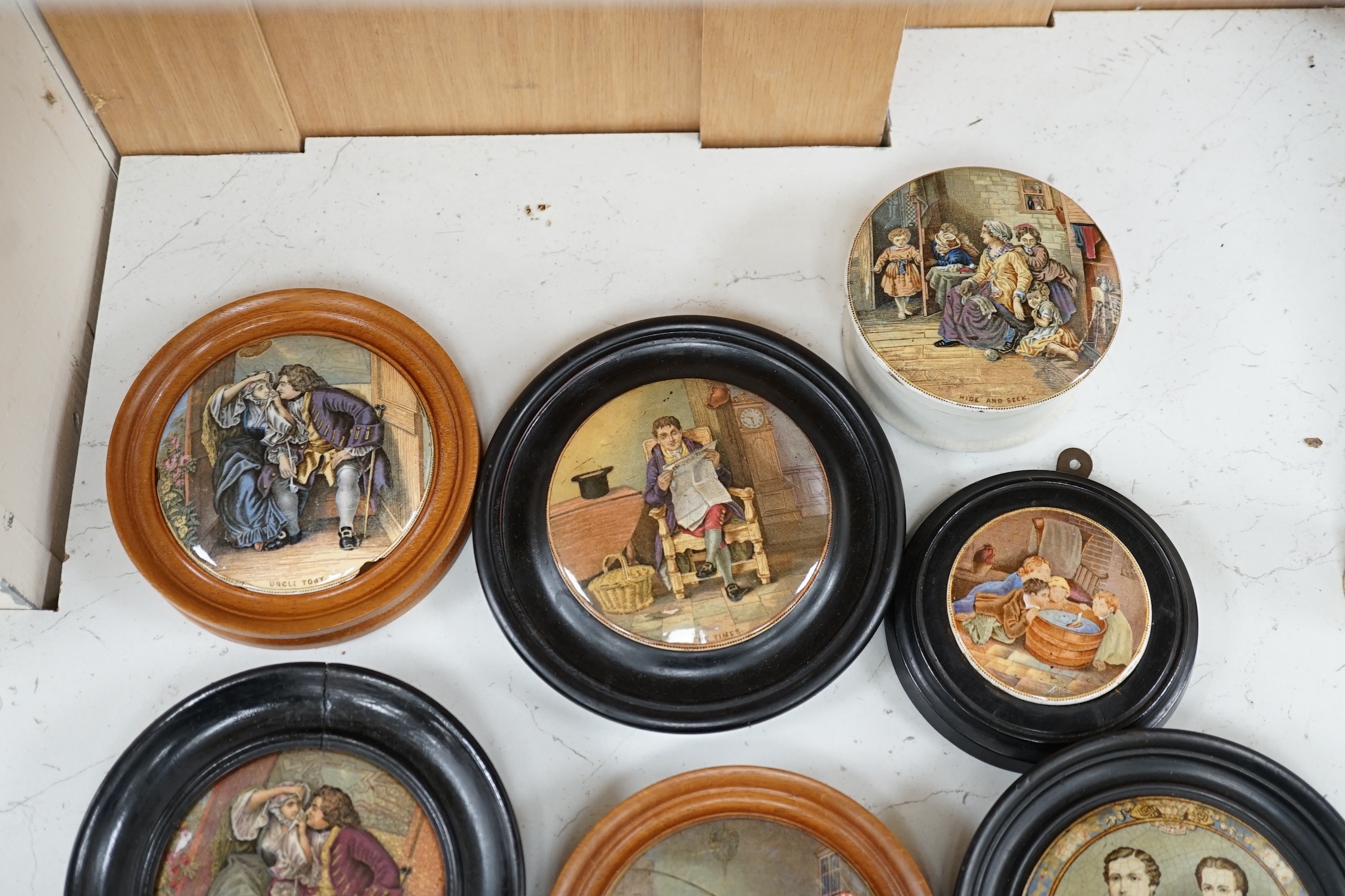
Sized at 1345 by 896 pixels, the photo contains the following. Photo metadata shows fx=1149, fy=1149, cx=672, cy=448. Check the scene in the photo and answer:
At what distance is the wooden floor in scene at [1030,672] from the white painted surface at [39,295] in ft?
6.68

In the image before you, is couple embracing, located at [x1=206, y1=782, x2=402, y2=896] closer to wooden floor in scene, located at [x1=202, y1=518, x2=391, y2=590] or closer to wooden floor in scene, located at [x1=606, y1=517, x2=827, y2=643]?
wooden floor in scene, located at [x1=202, y1=518, x2=391, y2=590]

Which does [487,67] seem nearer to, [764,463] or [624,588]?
[764,463]

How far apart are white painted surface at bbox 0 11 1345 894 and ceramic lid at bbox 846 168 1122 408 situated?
0.22 m

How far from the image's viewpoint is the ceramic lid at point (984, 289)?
2.48 meters

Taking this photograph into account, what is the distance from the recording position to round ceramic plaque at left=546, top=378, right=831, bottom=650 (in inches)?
95.5

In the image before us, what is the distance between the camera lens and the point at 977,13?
10.1 ft

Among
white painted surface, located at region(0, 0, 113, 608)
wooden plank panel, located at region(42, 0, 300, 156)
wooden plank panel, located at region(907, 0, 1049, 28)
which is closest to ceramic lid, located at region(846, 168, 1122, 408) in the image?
wooden plank panel, located at region(907, 0, 1049, 28)

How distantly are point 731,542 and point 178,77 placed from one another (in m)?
1.73

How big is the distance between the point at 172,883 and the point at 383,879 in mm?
411

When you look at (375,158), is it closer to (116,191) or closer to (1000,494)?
(116,191)

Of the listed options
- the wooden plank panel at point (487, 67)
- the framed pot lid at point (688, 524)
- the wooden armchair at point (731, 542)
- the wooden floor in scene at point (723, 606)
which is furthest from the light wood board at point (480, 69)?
the wooden floor in scene at point (723, 606)

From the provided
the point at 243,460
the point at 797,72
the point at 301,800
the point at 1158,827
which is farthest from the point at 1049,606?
the point at 243,460

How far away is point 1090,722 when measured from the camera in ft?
7.70

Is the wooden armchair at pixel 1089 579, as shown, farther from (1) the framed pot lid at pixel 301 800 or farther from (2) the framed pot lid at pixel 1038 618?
(1) the framed pot lid at pixel 301 800
